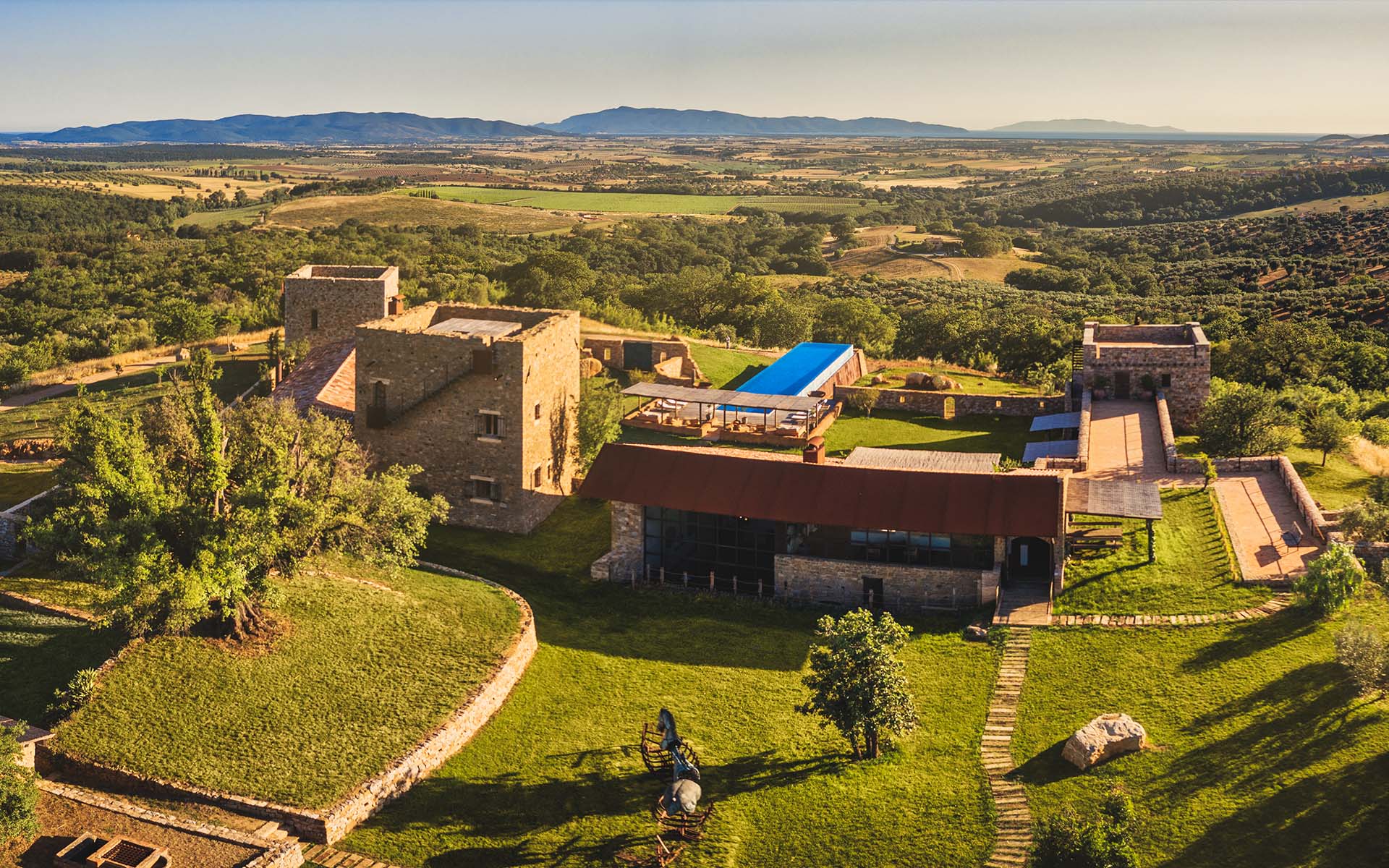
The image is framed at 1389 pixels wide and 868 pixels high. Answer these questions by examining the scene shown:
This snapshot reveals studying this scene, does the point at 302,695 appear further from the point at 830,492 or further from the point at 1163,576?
the point at 1163,576

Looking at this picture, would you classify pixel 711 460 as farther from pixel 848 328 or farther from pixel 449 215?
pixel 449 215

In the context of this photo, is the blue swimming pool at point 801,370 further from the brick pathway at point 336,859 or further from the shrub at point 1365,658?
the brick pathway at point 336,859

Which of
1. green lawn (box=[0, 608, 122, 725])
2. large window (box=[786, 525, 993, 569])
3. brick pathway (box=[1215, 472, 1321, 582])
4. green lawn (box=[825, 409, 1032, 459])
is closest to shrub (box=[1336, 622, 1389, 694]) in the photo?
brick pathway (box=[1215, 472, 1321, 582])

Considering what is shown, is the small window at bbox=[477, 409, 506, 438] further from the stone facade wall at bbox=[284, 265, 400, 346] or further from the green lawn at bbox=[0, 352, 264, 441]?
the green lawn at bbox=[0, 352, 264, 441]

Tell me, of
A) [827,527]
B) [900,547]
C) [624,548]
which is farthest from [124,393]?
[900,547]

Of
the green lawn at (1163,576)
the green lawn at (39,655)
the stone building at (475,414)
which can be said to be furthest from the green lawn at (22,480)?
the green lawn at (1163,576)

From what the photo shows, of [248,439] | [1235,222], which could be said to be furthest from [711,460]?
[1235,222]

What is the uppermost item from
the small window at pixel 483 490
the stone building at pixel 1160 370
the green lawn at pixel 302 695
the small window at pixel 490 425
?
the stone building at pixel 1160 370
